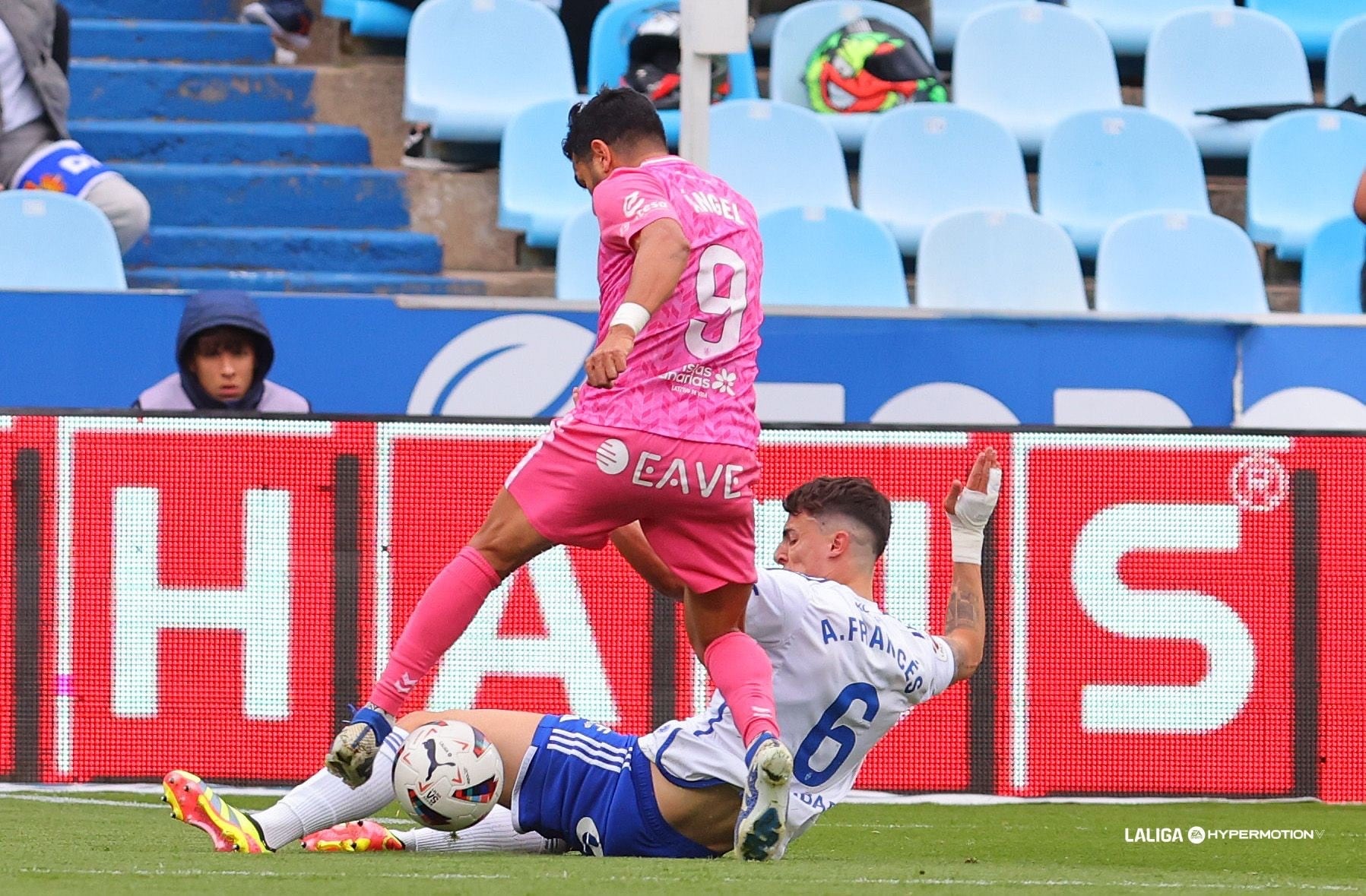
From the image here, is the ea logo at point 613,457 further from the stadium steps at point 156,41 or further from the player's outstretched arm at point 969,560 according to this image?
the stadium steps at point 156,41

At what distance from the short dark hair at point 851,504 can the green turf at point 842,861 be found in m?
0.72

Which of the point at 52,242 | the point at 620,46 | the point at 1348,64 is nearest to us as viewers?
the point at 52,242

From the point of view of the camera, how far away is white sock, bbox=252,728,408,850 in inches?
163

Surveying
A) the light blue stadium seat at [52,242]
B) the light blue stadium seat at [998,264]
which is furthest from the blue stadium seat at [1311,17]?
the light blue stadium seat at [52,242]

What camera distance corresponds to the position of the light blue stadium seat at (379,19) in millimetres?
9922

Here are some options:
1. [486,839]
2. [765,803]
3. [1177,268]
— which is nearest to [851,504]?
[765,803]

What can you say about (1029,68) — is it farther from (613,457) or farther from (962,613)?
(613,457)

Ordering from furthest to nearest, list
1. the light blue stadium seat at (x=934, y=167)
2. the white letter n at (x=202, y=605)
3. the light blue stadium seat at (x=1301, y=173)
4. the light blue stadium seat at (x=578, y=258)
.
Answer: the light blue stadium seat at (x=1301, y=173) → the light blue stadium seat at (x=934, y=167) → the light blue stadium seat at (x=578, y=258) → the white letter n at (x=202, y=605)

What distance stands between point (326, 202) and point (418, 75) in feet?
2.38

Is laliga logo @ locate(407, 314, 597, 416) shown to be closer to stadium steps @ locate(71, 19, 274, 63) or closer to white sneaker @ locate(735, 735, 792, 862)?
white sneaker @ locate(735, 735, 792, 862)

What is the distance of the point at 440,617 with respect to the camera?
417cm

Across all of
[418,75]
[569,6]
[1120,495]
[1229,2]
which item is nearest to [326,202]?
[418,75]

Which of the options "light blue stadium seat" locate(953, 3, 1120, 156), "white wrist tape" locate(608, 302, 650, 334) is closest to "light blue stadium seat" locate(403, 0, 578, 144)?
"light blue stadium seat" locate(953, 3, 1120, 156)

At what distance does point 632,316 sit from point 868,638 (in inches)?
33.4
